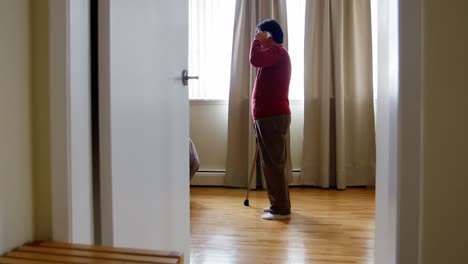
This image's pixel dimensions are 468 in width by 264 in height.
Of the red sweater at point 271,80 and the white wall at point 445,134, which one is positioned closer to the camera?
the white wall at point 445,134

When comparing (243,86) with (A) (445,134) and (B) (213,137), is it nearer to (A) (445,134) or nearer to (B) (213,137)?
(B) (213,137)

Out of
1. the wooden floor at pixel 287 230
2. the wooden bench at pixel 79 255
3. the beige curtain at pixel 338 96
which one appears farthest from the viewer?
the beige curtain at pixel 338 96

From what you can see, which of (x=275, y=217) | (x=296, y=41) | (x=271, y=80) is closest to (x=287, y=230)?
(x=275, y=217)

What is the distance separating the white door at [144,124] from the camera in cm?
117

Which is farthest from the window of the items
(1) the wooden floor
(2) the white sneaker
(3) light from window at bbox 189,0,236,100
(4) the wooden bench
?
(4) the wooden bench

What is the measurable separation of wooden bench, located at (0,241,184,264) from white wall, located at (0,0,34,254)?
63 mm

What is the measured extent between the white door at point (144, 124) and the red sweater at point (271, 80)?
934 mm

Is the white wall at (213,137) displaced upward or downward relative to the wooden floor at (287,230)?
upward

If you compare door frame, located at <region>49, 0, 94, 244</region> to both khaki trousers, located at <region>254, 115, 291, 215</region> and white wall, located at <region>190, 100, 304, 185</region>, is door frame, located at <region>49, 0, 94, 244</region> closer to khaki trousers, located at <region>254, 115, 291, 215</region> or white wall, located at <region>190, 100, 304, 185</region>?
khaki trousers, located at <region>254, 115, 291, 215</region>

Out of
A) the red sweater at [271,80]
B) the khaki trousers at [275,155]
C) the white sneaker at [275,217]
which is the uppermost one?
the red sweater at [271,80]

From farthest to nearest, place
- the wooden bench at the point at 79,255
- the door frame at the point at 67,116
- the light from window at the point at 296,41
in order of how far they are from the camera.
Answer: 1. the light from window at the point at 296,41
2. the door frame at the point at 67,116
3. the wooden bench at the point at 79,255

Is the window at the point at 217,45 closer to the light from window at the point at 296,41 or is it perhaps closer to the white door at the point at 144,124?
the light from window at the point at 296,41

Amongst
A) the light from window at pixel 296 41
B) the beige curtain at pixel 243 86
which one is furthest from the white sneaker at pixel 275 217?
the light from window at pixel 296 41

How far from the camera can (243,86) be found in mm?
3795
